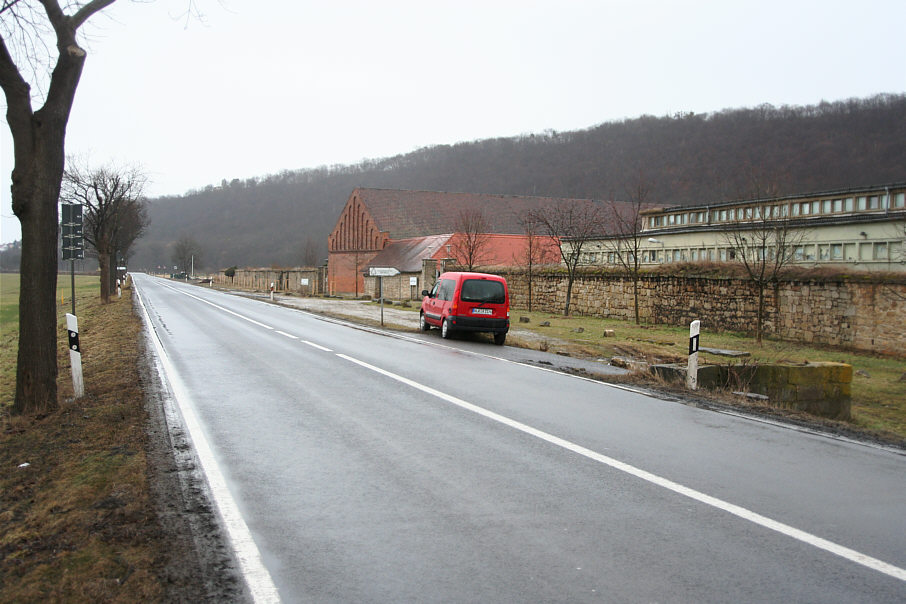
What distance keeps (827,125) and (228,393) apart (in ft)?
203

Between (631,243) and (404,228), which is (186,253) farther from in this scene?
(631,243)

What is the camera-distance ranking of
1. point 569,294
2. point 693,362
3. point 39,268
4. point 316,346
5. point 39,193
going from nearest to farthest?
point 39,193
point 39,268
point 693,362
point 316,346
point 569,294

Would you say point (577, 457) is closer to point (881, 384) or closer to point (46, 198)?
point (46, 198)

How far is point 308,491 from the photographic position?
5633mm

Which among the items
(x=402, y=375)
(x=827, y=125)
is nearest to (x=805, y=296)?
(x=402, y=375)

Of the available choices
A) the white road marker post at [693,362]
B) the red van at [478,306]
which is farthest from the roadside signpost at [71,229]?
the white road marker post at [693,362]

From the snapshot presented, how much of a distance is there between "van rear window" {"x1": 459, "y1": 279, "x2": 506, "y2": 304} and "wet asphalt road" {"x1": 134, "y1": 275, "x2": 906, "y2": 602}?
956 cm

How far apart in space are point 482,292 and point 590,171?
8255 cm

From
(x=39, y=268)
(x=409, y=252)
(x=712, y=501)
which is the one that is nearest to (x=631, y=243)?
(x=409, y=252)

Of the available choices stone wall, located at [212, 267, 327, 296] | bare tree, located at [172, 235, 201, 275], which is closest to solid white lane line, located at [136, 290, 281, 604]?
stone wall, located at [212, 267, 327, 296]

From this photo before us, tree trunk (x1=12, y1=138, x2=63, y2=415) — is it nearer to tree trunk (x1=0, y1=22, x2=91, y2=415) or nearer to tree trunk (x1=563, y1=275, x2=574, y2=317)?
tree trunk (x1=0, y1=22, x2=91, y2=415)

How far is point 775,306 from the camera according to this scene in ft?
79.1

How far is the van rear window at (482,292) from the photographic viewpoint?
2009 cm

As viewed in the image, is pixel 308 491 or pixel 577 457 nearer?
pixel 308 491
